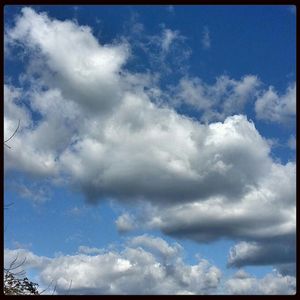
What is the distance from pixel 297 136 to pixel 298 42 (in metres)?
1.24

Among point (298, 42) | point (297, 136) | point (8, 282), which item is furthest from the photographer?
point (8, 282)

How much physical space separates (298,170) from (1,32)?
158 inches

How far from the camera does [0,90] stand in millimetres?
4859

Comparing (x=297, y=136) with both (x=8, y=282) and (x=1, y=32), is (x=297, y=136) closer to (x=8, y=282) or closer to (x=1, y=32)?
(x=1, y=32)
